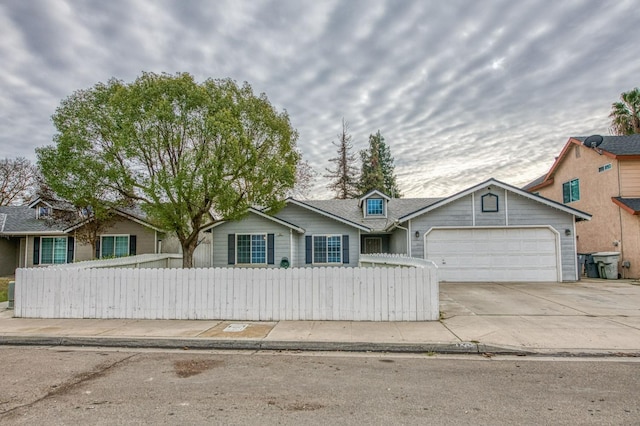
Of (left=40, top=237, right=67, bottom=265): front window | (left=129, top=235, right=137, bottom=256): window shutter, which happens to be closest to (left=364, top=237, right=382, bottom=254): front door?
(left=129, top=235, right=137, bottom=256): window shutter

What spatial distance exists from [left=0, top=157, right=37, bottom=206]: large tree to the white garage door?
35542 millimetres

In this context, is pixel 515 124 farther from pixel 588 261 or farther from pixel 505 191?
pixel 588 261

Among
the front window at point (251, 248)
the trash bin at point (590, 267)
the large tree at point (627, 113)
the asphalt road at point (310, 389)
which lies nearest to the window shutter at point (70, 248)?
the front window at point (251, 248)

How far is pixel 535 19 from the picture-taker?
10.8m

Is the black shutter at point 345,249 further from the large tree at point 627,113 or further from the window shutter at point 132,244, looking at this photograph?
the large tree at point 627,113

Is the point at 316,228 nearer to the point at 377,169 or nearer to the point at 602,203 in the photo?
the point at 602,203

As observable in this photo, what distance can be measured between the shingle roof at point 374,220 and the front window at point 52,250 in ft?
44.0

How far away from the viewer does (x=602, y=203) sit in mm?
18312

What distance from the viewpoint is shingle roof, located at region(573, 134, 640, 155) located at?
17530mm

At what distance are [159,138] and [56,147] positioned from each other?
3.34 meters

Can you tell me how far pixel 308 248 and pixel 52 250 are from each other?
46.6 ft

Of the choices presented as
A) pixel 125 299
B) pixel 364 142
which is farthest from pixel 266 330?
pixel 364 142

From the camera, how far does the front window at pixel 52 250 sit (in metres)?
20.6

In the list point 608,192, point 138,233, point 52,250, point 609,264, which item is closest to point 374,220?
point 609,264
